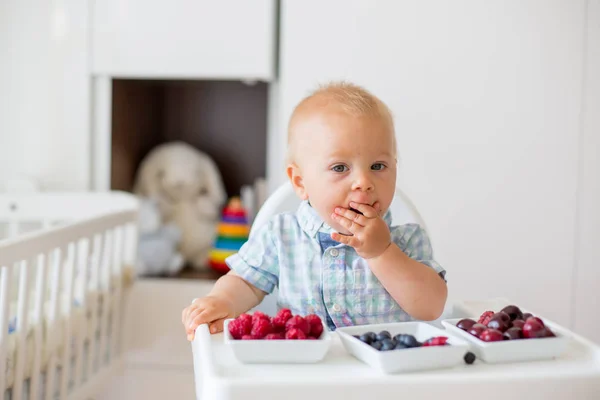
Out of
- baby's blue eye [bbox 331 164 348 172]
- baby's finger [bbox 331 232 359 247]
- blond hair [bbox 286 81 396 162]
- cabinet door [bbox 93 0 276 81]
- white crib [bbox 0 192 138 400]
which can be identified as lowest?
white crib [bbox 0 192 138 400]

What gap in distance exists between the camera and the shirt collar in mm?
1200

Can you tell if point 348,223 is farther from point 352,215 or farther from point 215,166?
point 215,166

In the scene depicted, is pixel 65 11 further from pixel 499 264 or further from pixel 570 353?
pixel 570 353

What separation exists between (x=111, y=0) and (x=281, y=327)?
1499mm

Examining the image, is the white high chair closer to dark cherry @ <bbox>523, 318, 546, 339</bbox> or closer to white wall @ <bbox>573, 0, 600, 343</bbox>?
dark cherry @ <bbox>523, 318, 546, 339</bbox>

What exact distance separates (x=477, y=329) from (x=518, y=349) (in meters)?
0.06

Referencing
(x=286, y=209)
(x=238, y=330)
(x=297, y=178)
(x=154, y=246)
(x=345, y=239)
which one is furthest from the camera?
(x=154, y=246)

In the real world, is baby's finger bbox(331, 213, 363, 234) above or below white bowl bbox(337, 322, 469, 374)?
above

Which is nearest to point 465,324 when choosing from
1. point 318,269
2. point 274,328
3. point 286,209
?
point 274,328

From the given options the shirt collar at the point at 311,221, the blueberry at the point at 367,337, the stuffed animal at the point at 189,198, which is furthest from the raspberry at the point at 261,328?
the stuffed animal at the point at 189,198

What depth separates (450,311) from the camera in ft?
3.69

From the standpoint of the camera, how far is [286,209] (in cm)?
140

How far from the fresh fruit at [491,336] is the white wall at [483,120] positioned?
3.70 ft

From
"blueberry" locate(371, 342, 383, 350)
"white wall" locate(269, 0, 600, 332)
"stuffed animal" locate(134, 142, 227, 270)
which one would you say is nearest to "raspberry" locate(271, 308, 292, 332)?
"blueberry" locate(371, 342, 383, 350)
